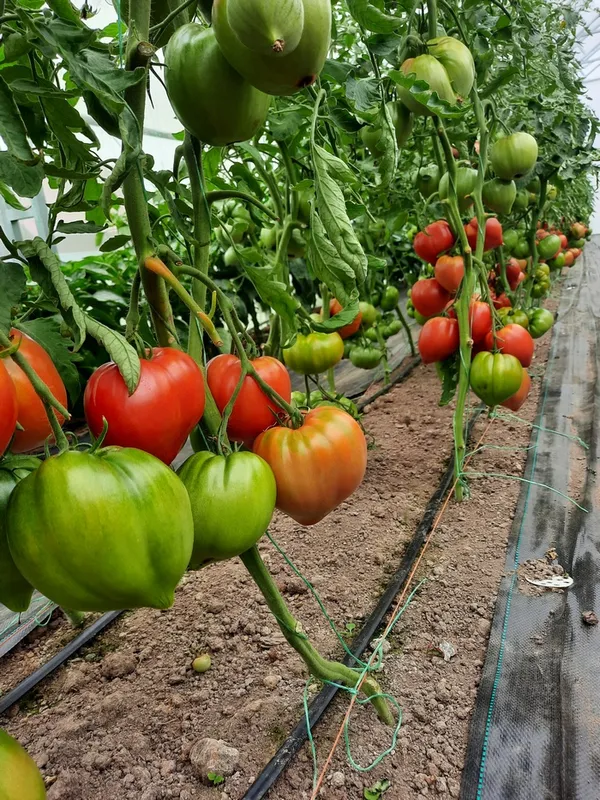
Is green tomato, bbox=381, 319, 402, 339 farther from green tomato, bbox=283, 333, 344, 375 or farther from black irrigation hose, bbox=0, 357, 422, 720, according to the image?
black irrigation hose, bbox=0, 357, 422, 720

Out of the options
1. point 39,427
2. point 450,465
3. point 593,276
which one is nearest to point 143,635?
point 39,427

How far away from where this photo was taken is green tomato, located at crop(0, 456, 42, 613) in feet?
1.52

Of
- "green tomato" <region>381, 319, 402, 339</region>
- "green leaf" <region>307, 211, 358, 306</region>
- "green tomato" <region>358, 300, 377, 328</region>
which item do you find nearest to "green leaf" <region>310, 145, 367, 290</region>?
"green leaf" <region>307, 211, 358, 306</region>

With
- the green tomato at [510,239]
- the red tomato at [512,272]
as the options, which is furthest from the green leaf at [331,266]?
the green tomato at [510,239]

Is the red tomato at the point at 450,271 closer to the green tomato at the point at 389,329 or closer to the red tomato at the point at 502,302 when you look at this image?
the red tomato at the point at 502,302

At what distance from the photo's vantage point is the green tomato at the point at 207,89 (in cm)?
51

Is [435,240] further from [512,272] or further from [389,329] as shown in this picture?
[389,329]

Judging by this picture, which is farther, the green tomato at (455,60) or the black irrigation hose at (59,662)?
the black irrigation hose at (59,662)

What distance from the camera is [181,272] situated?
0.59 metres

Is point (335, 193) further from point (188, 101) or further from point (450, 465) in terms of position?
point (450, 465)

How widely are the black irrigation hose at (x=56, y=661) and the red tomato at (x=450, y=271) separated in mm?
1222

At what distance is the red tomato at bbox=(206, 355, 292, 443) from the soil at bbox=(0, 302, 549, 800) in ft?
2.03

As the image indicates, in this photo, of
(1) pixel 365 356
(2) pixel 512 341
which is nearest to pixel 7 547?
(2) pixel 512 341

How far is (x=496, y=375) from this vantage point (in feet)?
5.26
